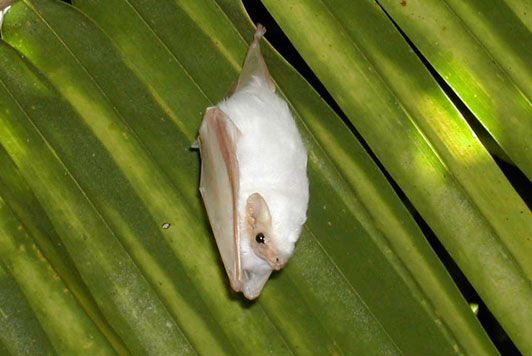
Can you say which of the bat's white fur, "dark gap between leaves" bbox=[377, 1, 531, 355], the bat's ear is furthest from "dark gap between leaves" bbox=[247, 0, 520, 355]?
the bat's ear

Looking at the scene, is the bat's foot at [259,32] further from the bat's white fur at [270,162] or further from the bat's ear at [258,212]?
the bat's ear at [258,212]

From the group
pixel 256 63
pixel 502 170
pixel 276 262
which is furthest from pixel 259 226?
pixel 502 170

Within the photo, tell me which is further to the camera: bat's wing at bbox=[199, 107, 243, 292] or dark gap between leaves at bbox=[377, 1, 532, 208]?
dark gap between leaves at bbox=[377, 1, 532, 208]

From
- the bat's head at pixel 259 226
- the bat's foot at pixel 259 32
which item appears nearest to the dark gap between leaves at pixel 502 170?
the bat's foot at pixel 259 32

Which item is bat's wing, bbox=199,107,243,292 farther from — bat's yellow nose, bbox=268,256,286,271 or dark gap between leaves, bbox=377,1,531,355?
dark gap between leaves, bbox=377,1,531,355

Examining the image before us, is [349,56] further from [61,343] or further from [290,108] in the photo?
[61,343]
